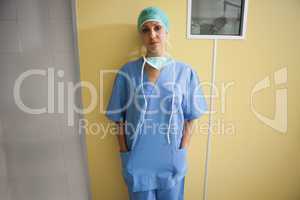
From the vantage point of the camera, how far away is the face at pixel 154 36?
2.66ft

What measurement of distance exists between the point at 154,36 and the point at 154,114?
13.3 inches

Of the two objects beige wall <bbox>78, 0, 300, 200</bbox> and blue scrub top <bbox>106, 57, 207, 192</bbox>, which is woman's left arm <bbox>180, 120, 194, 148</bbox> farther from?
beige wall <bbox>78, 0, 300, 200</bbox>

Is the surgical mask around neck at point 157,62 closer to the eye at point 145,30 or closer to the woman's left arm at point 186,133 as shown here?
the eye at point 145,30

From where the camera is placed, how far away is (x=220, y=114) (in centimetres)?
108

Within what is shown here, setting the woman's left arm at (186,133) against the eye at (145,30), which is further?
the woman's left arm at (186,133)

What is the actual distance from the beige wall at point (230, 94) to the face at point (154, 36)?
0.15m

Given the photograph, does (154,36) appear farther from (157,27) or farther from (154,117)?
(154,117)

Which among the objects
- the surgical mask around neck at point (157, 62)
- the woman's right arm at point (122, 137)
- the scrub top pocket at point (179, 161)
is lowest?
the scrub top pocket at point (179, 161)

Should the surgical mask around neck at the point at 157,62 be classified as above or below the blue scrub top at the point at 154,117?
above

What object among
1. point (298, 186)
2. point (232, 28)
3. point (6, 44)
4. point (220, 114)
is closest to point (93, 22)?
point (6, 44)

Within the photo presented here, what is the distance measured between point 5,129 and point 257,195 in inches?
59.3

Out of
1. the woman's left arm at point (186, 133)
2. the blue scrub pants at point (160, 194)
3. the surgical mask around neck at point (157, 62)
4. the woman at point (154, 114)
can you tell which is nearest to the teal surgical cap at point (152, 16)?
the woman at point (154, 114)

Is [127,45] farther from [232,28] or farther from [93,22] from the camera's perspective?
[232,28]

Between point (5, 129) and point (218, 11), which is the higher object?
point (218, 11)
